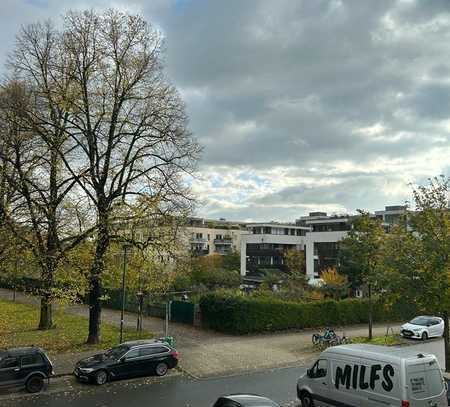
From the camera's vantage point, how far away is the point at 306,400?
15.0m

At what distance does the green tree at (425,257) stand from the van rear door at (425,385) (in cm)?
732

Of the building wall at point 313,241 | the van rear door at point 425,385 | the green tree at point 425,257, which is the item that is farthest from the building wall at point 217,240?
the van rear door at point 425,385

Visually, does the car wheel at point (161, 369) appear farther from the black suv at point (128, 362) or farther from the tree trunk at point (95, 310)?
the tree trunk at point (95, 310)

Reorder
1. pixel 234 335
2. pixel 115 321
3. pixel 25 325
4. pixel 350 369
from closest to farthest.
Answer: pixel 350 369, pixel 234 335, pixel 25 325, pixel 115 321

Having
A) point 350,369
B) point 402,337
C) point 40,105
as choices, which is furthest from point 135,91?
point 402,337

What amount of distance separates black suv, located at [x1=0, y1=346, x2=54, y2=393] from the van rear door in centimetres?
1252

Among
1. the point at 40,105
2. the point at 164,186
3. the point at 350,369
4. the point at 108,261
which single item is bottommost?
the point at 350,369

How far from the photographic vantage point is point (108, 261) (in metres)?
26.1

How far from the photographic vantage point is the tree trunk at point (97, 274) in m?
24.8

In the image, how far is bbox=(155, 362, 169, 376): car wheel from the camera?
2014 centimetres

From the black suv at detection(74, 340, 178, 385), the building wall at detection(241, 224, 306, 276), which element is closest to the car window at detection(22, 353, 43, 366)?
the black suv at detection(74, 340, 178, 385)

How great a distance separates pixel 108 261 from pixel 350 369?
16.1 m

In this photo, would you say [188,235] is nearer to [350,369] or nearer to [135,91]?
[135,91]

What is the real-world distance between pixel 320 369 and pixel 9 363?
1079cm
